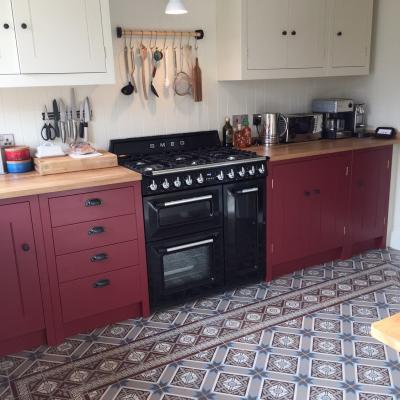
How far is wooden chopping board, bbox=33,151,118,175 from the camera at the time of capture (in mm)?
2496

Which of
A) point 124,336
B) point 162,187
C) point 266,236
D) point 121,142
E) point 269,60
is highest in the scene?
point 269,60

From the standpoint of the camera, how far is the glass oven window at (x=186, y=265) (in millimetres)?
2742

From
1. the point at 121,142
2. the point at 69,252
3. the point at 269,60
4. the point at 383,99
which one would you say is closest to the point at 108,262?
the point at 69,252

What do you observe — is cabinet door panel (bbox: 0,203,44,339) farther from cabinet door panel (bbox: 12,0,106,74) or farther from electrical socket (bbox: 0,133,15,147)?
cabinet door panel (bbox: 12,0,106,74)

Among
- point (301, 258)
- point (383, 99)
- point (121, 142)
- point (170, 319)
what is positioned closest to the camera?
point (170, 319)

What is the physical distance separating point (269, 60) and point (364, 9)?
98 centimetres

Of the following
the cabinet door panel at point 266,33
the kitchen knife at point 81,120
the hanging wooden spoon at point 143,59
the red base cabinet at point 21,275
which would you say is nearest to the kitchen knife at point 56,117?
the kitchen knife at point 81,120

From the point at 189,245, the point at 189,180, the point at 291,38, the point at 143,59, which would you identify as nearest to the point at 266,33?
the point at 291,38

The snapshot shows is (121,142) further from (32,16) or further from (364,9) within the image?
(364,9)

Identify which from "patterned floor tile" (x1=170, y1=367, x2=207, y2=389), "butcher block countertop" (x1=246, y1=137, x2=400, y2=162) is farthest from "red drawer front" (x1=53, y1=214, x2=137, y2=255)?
"butcher block countertop" (x1=246, y1=137, x2=400, y2=162)

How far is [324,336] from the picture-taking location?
248cm

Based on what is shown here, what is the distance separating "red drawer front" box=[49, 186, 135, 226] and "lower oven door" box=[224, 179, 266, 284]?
66cm

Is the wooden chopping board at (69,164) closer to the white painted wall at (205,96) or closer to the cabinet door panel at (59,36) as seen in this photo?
the white painted wall at (205,96)

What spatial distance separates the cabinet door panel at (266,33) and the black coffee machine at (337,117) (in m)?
A: 0.69
